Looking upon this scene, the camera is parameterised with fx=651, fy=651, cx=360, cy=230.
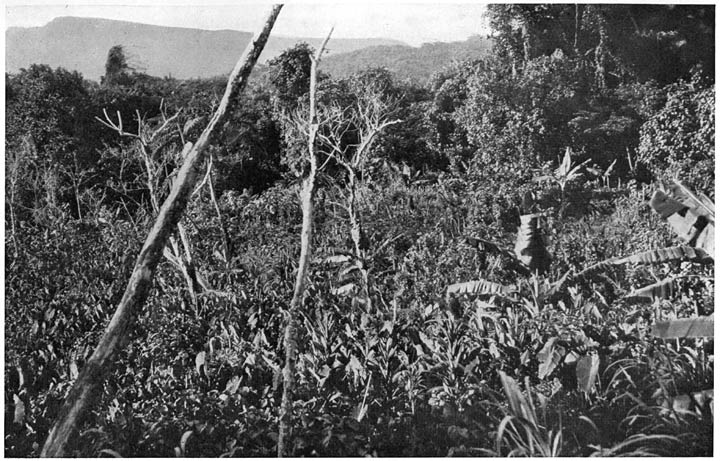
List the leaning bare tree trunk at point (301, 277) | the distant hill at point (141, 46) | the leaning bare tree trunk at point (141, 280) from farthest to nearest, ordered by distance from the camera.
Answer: the distant hill at point (141, 46) → the leaning bare tree trunk at point (301, 277) → the leaning bare tree trunk at point (141, 280)

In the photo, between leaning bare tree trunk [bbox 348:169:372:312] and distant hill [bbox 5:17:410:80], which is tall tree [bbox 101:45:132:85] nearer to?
distant hill [bbox 5:17:410:80]

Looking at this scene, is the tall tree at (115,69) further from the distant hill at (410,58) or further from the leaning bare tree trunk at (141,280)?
the distant hill at (410,58)

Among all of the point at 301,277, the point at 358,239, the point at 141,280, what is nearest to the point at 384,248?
the point at 358,239

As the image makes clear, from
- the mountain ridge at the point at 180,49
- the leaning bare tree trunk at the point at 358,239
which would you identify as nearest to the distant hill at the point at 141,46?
the mountain ridge at the point at 180,49

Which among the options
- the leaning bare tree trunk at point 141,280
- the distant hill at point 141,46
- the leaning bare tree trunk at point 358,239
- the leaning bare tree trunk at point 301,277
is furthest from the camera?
the leaning bare tree trunk at point 358,239

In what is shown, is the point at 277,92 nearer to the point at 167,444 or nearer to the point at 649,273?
the point at 167,444

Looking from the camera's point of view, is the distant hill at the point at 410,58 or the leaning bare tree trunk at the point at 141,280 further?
the distant hill at the point at 410,58

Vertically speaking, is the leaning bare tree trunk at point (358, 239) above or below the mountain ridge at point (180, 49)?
below
